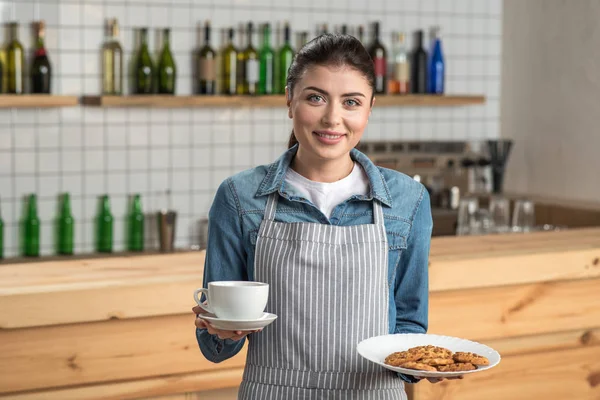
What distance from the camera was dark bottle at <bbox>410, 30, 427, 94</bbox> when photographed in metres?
4.64

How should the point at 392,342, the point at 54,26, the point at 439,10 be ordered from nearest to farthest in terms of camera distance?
the point at 392,342 < the point at 54,26 < the point at 439,10

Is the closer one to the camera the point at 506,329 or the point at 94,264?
the point at 94,264

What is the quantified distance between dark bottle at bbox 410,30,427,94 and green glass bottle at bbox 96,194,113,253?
5.65 feet

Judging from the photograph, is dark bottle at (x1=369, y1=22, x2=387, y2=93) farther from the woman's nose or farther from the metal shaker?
the woman's nose

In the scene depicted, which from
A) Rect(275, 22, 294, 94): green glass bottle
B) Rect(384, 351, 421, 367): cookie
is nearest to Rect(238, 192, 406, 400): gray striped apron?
Rect(384, 351, 421, 367): cookie

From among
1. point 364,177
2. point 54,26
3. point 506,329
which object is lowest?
point 506,329

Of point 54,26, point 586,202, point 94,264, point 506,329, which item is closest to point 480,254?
point 506,329

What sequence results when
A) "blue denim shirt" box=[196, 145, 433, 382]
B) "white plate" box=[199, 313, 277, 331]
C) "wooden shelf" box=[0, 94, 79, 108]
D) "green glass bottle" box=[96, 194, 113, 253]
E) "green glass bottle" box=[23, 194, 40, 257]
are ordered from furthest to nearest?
"green glass bottle" box=[96, 194, 113, 253] < "green glass bottle" box=[23, 194, 40, 257] < "wooden shelf" box=[0, 94, 79, 108] < "blue denim shirt" box=[196, 145, 433, 382] < "white plate" box=[199, 313, 277, 331]

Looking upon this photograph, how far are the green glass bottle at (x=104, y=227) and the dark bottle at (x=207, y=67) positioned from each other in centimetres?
70

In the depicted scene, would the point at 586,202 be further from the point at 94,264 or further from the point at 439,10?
the point at 94,264

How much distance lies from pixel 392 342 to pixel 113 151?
9.18 ft

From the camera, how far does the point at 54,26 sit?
156 inches

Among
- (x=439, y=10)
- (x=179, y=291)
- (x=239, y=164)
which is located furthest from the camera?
(x=439, y=10)

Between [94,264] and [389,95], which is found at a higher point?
[389,95]
